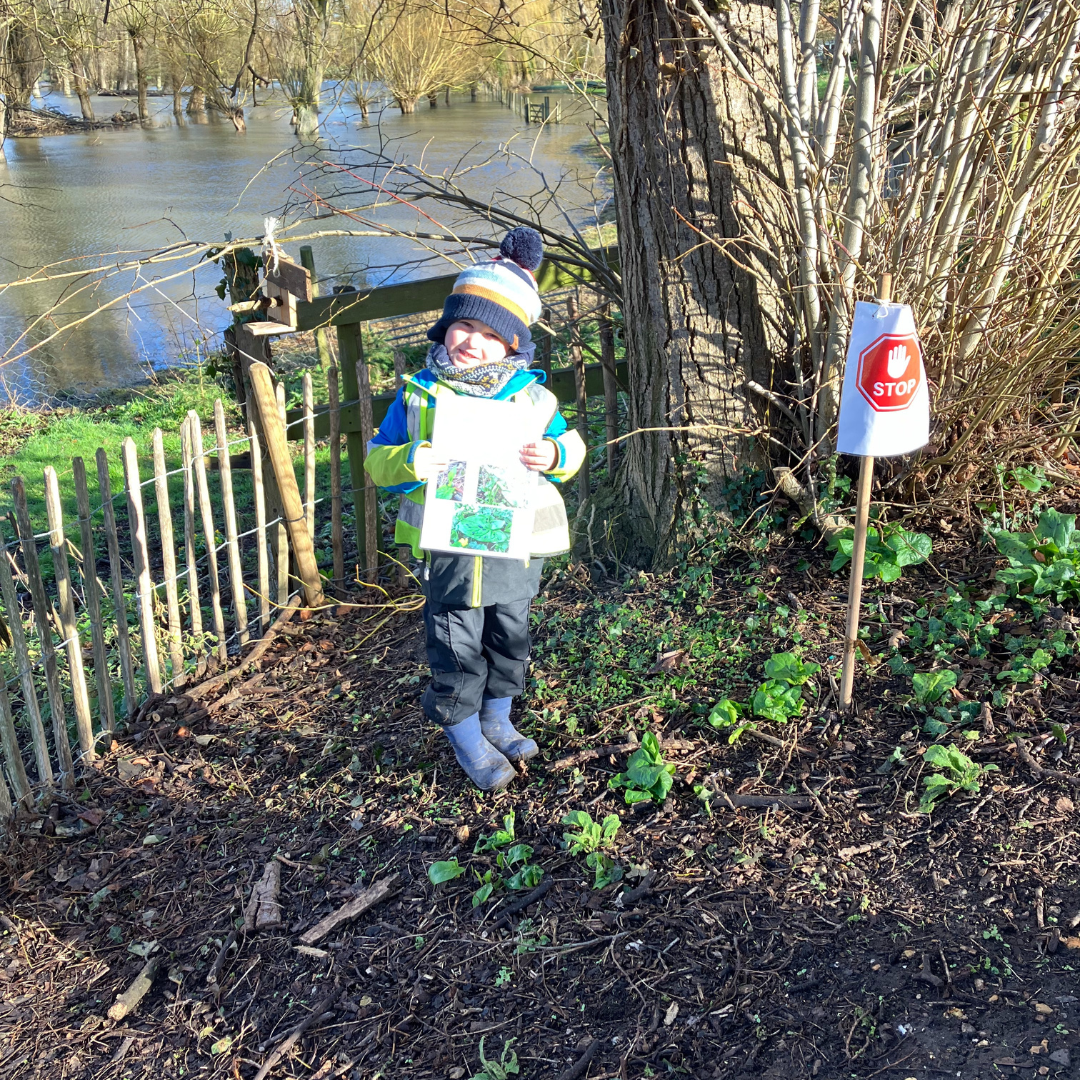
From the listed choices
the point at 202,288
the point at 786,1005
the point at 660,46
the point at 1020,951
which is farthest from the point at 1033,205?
the point at 202,288

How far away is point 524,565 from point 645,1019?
4.30 ft

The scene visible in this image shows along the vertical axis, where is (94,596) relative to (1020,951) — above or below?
above

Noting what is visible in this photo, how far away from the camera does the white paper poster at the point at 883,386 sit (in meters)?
2.49

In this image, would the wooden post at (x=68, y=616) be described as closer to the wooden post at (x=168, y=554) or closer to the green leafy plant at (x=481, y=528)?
the wooden post at (x=168, y=554)

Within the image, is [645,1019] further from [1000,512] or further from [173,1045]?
[1000,512]

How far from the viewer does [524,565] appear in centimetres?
289

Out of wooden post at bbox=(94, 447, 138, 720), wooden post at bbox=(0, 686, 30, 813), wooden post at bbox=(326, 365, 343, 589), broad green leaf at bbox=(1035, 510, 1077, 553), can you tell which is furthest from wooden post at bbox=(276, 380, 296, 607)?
broad green leaf at bbox=(1035, 510, 1077, 553)

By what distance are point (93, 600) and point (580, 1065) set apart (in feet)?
8.07

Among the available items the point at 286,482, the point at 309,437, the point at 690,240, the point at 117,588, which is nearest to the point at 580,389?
the point at 690,240

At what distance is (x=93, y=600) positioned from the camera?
11.5 feet

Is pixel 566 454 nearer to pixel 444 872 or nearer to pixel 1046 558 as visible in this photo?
pixel 444 872

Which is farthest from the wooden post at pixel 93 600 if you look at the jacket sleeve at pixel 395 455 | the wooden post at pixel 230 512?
the jacket sleeve at pixel 395 455

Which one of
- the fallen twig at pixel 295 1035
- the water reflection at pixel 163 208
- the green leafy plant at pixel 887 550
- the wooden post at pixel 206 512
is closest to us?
the fallen twig at pixel 295 1035

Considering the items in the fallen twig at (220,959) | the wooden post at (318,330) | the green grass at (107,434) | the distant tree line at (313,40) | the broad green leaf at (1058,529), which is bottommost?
the fallen twig at (220,959)
